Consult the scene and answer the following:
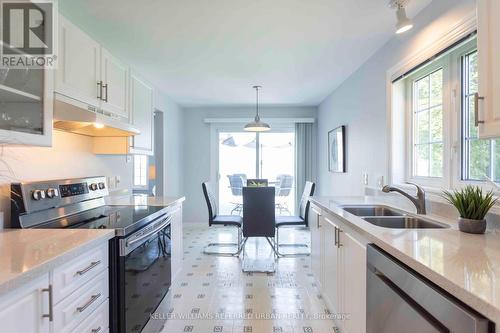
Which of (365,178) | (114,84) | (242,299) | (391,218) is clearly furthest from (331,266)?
(114,84)

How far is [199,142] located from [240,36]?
3280 millimetres

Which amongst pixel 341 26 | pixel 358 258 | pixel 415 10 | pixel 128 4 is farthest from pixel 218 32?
pixel 358 258

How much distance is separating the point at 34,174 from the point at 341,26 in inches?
96.9

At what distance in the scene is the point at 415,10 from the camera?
6.69 ft

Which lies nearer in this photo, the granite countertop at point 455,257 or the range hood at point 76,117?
the granite countertop at point 455,257

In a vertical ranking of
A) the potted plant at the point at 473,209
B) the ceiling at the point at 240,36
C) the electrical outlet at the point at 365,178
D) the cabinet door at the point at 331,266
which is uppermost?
the ceiling at the point at 240,36

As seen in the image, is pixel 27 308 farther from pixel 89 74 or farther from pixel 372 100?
pixel 372 100

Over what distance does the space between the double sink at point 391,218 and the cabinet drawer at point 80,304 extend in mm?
1555

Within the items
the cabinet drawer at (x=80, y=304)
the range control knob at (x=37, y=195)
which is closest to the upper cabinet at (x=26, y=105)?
the range control knob at (x=37, y=195)

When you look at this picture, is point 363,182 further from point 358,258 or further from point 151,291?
point 151,291

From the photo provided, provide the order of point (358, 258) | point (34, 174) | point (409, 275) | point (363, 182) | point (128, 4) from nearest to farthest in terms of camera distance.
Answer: point (409, 275), point (358, 258), point (34, 174), point (128, 4), point (363, 182)

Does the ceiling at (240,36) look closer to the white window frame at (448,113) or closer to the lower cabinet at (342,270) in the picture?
the white window frame at (448,113)

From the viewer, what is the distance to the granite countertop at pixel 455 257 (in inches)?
29.0

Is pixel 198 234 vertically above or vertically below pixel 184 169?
below
